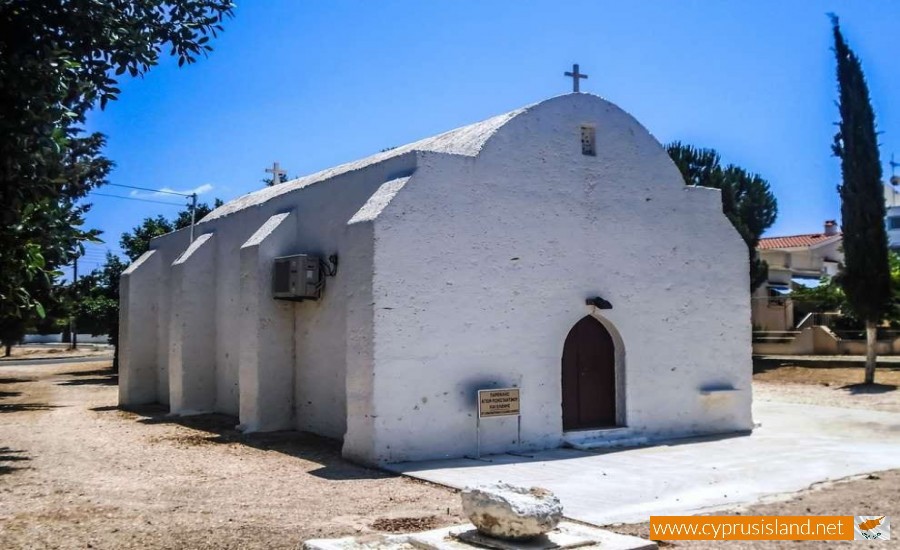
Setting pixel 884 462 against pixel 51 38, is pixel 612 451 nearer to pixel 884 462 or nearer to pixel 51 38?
pixel 884 462

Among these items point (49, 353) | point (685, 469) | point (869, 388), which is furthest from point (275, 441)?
point (49, 353)

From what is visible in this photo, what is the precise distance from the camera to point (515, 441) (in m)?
10.8

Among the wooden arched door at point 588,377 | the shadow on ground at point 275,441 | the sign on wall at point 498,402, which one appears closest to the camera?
the shadow on ground at point 275,441

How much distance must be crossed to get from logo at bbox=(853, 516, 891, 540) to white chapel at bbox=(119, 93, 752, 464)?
4.71 metres

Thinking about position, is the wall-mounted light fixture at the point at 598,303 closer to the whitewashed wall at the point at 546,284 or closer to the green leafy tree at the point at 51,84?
the whitewashed wall at the point at 546,284

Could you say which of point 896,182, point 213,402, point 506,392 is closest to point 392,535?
point 506,392

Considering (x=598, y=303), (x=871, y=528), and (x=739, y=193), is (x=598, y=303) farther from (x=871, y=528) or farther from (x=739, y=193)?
(x=739, y=193)

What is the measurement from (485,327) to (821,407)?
902cm

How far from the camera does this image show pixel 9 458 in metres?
10.7

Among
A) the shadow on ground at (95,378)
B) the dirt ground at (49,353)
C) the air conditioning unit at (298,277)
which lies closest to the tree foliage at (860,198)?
the air conditioning unit at (298,277)

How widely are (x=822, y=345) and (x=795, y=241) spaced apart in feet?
63.2

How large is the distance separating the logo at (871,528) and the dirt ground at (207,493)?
292 mm

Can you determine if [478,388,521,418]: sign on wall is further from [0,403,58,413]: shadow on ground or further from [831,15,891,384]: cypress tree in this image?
[831,15,891,384]: cypress tree

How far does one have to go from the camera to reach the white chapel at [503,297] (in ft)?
33.1
